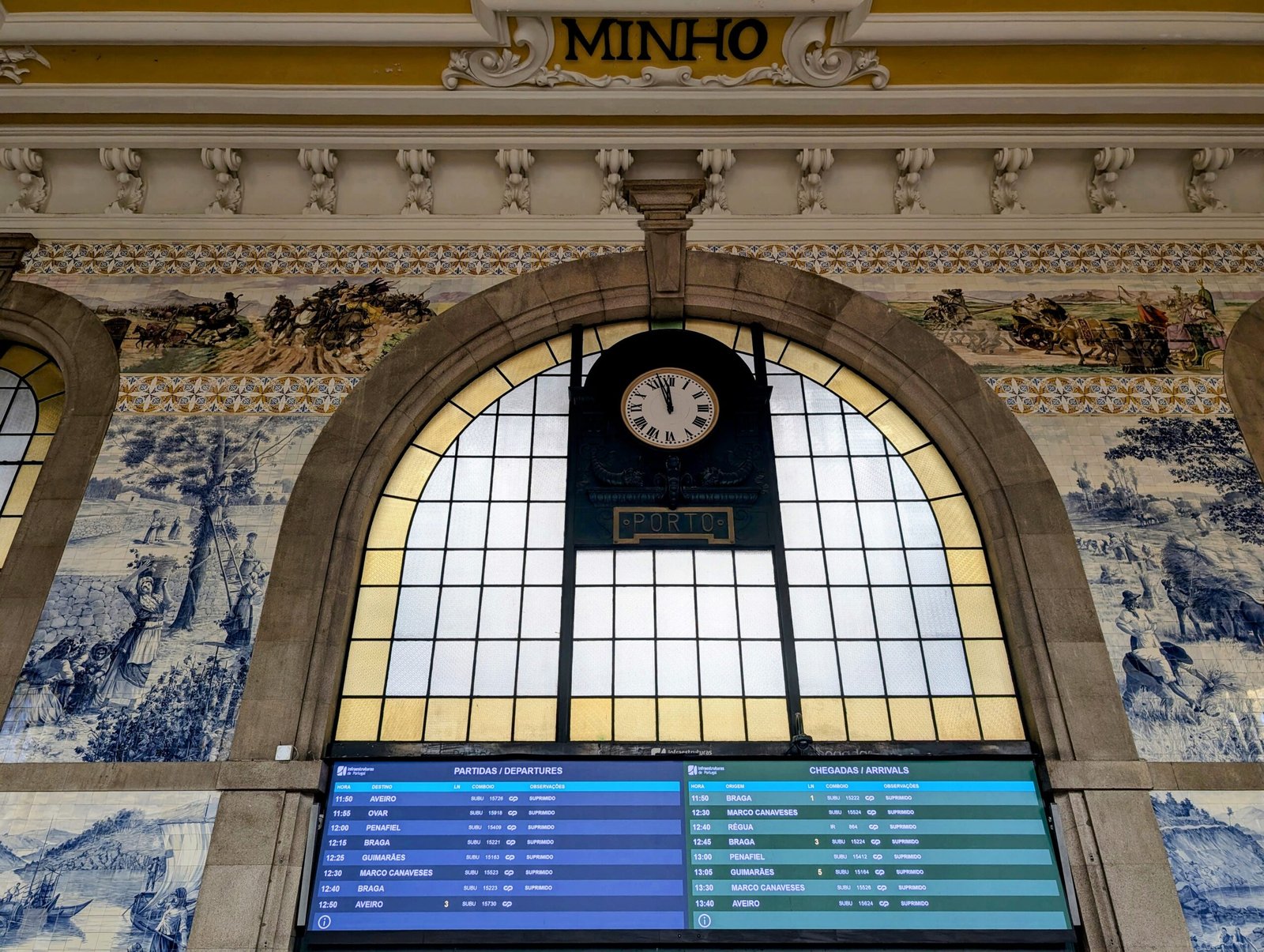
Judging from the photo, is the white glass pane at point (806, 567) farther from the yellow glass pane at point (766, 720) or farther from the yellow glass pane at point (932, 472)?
Result: the yellow glass pane at point (932, 472)

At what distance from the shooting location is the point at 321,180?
970cm

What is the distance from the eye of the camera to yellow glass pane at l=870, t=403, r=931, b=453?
8859 millimetres

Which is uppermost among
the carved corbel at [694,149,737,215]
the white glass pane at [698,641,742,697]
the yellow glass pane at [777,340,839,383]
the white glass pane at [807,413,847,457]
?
the carved corbel at [694,149,737,215]

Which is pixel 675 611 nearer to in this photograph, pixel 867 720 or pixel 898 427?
pixel 867 720

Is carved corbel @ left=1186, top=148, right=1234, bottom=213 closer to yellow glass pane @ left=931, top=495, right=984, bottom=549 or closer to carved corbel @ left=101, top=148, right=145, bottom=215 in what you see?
yellow glass pane @ left=931, top=495, right=984, bottom=549

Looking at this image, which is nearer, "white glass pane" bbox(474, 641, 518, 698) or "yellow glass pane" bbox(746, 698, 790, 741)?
"yellow glass pane" bbox(746, 698, 790, 741)

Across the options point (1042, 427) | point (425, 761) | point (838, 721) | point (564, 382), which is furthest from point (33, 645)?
point (1042, 427)

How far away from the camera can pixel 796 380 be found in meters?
9.26

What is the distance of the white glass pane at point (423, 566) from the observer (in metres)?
8.22

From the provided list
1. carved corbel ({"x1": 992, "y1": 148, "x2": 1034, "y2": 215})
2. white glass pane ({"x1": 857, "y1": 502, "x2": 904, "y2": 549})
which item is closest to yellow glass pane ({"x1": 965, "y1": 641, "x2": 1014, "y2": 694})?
white glass pane ({"x1": 857, "y1": 502, "x2": 904, "y2": 549})

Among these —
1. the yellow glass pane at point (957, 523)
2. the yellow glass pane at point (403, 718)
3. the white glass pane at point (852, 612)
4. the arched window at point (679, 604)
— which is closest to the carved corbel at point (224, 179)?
the arched window at point (679, 604)

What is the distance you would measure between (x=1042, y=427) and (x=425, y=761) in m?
5.87

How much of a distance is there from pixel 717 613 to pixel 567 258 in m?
3.84

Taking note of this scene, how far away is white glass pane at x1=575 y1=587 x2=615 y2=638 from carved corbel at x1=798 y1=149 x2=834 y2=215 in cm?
440
